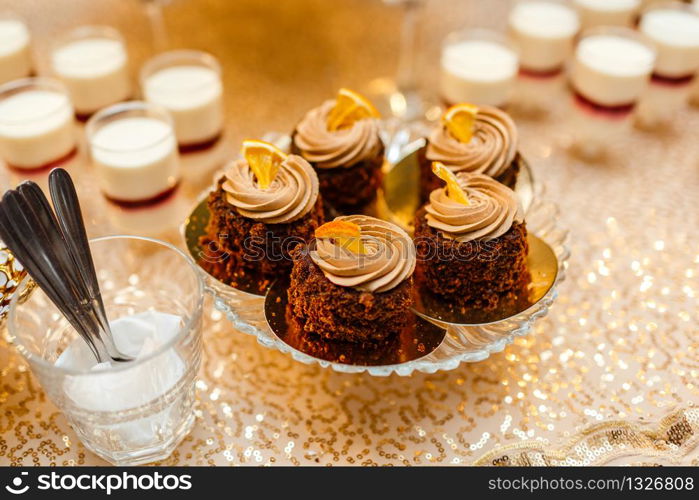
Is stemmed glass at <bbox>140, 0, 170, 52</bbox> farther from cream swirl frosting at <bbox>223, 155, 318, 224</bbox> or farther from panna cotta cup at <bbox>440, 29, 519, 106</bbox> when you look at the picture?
cream swirl frosting at <bbox>223, 155, 318, 224</bbox>

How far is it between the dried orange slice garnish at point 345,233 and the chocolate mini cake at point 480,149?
507 millimetres

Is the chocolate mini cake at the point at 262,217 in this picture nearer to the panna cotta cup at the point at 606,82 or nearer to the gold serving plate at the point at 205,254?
the gold serving plate at the point at 205,254

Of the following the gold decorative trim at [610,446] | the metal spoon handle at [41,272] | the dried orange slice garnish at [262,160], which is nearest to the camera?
the metal spoon handle at [41,272]

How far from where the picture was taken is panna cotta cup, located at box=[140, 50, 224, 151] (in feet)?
7.70

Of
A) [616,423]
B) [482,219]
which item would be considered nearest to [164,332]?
[482,219]

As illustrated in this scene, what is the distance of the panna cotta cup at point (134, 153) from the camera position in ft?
6.81

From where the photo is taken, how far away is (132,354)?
1.63 meters

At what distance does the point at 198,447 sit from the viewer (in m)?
1.67

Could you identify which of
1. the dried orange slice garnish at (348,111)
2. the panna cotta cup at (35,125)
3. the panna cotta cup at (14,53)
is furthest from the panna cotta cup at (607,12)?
the panna cotta cup at (14,53)

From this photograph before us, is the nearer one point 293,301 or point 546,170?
point 293,301

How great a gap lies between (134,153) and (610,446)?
1.56 meters

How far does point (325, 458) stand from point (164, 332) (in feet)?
1.64
